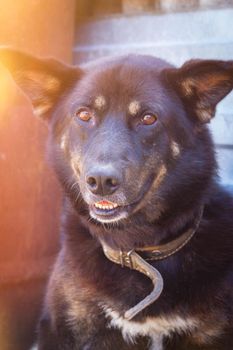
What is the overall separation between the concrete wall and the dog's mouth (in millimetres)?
1019

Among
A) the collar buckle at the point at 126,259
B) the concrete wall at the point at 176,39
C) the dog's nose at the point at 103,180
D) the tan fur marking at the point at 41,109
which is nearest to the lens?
the dog's nose at the point at 103,180

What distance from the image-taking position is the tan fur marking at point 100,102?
8.66 feet

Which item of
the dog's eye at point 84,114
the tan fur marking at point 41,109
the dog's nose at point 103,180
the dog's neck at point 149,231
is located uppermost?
the dog's eye at point 84,114

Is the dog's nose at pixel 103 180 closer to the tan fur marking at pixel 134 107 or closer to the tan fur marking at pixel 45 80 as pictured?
the tan fur marking at pixel 134 107

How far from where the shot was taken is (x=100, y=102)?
2646 millimetres

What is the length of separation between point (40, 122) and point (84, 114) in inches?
31.4

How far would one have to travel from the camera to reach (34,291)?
354 centimetres

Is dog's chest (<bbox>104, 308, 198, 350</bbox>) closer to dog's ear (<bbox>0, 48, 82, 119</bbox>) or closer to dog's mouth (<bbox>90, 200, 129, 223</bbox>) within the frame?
dog's mouth (<bbox>90, 200, 129, 223</bbox>)

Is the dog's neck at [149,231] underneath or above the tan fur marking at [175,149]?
underneath

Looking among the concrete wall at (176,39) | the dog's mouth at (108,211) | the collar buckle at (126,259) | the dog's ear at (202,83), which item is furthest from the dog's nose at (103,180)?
the concrete wall at (176,39)

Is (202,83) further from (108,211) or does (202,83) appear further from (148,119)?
(108,211)

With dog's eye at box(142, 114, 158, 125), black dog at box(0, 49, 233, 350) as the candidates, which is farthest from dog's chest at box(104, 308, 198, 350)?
dog's eye at box(142, 114, 158, 125)

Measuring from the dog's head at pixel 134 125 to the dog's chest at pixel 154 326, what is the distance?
0.43 metres

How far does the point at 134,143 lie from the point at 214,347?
0.92 metres
